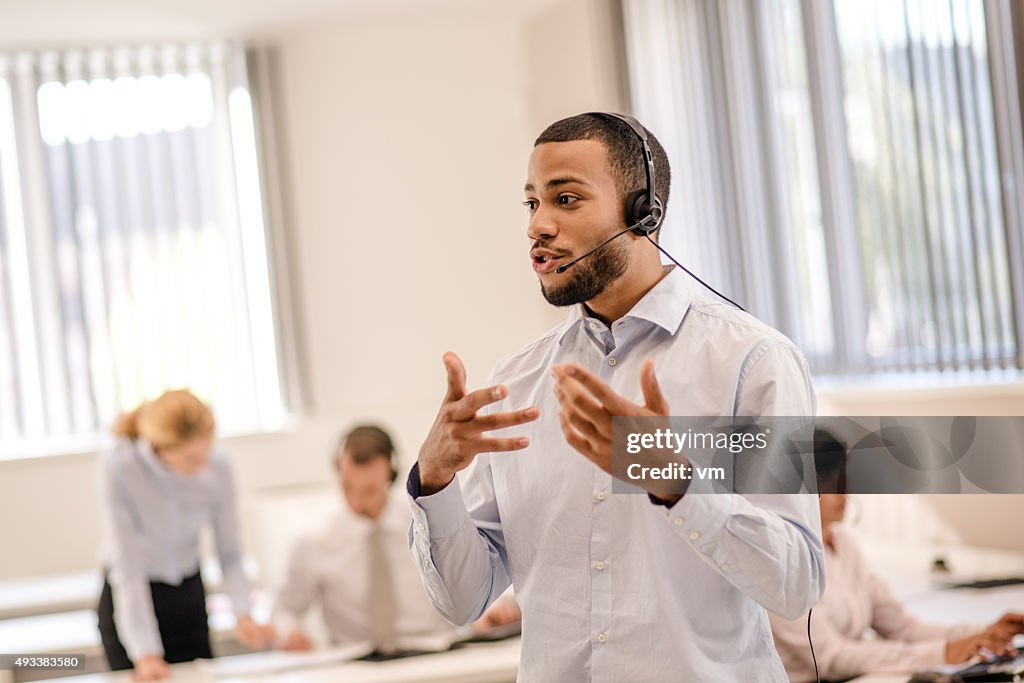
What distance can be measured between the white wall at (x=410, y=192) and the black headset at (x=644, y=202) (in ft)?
15.2

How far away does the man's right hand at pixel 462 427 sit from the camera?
1.12m

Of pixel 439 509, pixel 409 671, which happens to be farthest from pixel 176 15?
pixel 439 509

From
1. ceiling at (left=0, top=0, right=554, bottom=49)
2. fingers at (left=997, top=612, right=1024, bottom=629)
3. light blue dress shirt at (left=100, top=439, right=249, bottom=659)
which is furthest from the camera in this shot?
ceiling at (left=0, top=0, right=554, bottom=49)

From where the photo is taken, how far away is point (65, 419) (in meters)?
5.66

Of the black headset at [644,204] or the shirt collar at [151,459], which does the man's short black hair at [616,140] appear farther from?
the shirt collar at [151,459]

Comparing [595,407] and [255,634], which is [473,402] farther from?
[255,634]

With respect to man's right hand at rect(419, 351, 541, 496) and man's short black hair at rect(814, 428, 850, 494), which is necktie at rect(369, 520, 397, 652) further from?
man's short black hair at rect(814, 428, 850, 494)

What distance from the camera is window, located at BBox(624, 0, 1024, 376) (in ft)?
13.4

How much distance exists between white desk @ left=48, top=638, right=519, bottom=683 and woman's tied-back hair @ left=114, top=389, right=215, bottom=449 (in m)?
0.85

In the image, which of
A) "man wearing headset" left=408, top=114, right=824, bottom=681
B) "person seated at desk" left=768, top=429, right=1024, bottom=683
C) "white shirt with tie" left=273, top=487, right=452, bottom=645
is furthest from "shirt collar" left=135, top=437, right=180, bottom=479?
"man wearing headset" left=408, top=114, right=824, bottom=681

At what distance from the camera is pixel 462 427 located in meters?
1.14

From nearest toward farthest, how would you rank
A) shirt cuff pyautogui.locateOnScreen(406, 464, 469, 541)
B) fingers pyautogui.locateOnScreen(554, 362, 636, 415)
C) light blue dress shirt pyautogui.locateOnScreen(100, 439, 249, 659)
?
fingers pyautogui.locateOnScreen(554, 362, 636, 415), shirt cuff pyautogui.locateOnScreen(406, 464, 469, 541), light blue dress shirt pyautogui.locateOnScreen(100, 439, 249, 659)

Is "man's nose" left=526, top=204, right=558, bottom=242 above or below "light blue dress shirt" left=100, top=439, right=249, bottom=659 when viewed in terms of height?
above

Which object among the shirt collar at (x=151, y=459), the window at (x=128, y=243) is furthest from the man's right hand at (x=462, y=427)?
the window at (x=128, y=243)
